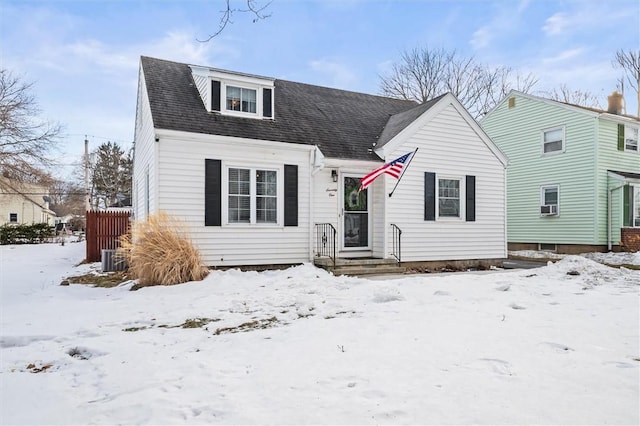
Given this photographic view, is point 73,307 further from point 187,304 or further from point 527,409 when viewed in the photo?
point 527,409

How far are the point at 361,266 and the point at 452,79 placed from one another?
22.1m

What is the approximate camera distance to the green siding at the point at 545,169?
16.1 m

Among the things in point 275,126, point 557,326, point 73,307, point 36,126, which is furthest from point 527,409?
point 36,126

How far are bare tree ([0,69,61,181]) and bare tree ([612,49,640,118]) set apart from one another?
36.7 metres

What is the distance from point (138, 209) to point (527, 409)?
11848 mm

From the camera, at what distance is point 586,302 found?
19.5 feet

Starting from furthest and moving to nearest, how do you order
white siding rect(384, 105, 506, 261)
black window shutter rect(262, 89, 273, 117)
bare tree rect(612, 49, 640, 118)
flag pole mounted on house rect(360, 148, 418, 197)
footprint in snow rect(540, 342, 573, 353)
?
bare tree rect(612, 49, 640, 118) < white siding rect(384, 105, 506, 261) < black window shutter rect(262, 89, 273, 117) < flag pole mounted on house rect(360, 148, 418, 197) < footprint in snow rect(540, 342, 573, 353)

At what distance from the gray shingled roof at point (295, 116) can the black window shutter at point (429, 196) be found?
155cm

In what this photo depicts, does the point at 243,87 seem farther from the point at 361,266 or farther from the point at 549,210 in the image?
the point at 549,210

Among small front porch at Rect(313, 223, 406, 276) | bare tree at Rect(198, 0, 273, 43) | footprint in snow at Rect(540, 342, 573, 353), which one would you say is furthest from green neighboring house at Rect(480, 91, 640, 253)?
bare tree at Rect(198, 0, 273, 43)

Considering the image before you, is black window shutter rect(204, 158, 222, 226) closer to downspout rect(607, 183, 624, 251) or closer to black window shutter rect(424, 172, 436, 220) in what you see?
black window shutter rect(424, 172, 436, 220)

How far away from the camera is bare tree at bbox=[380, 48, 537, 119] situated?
27500 mm

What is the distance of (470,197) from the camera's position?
1160 cm

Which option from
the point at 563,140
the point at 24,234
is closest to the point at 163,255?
the point at 563,140
